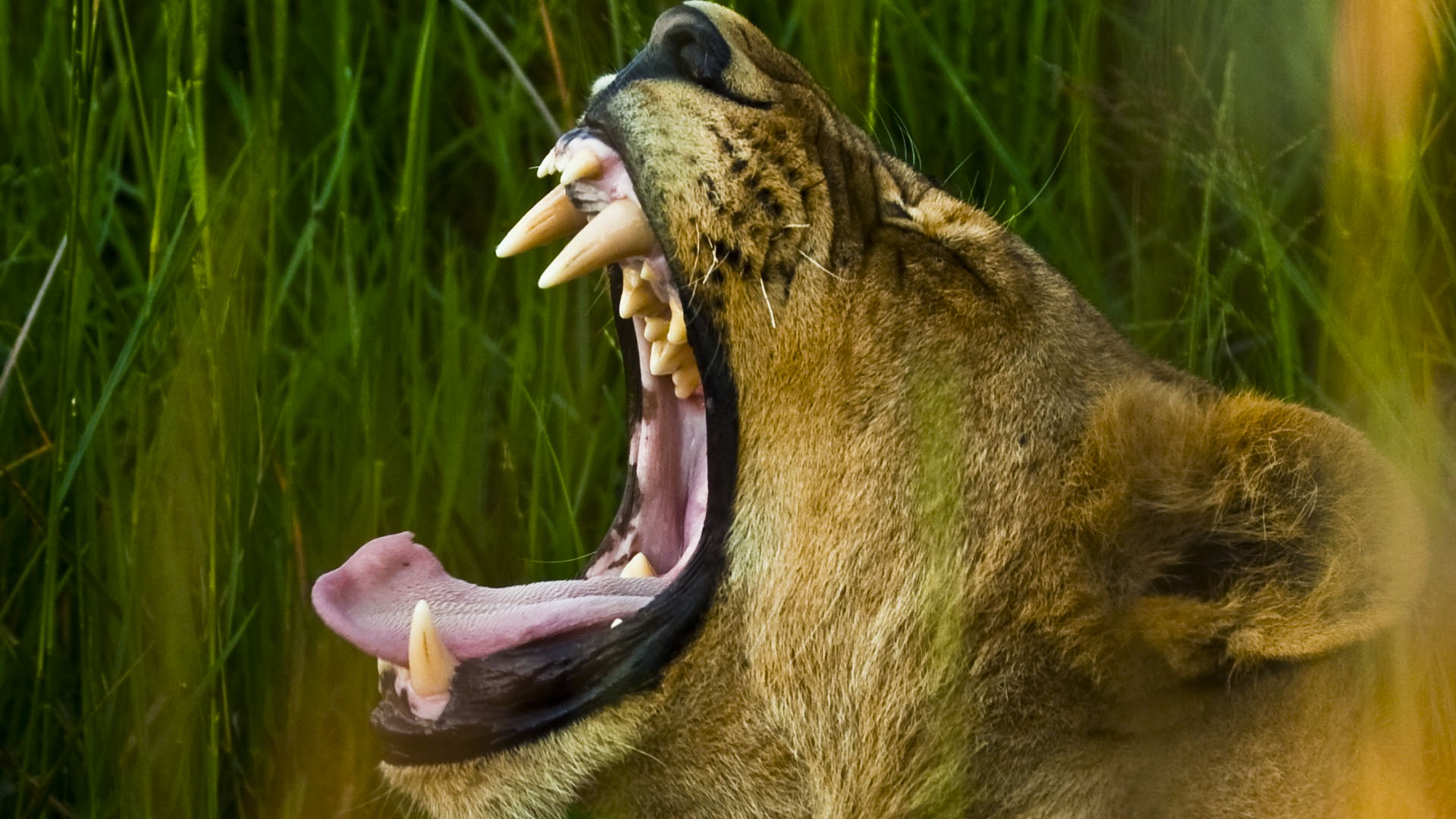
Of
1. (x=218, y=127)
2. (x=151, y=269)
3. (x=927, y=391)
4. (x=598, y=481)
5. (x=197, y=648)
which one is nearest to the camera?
(x=927, y=391)

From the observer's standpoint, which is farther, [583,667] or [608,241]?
[608,241]

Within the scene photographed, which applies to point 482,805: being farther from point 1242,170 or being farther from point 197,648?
point 1242,170

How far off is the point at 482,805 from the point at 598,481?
1081mm

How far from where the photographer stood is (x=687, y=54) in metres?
2.18

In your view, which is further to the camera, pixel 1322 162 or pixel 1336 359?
pixel 1322 162

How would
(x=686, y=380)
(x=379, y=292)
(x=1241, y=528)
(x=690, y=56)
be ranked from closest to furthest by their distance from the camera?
(x=1241, y=528)
(x=690, y=56)
(x=686, y=380)
(x=379, y=292)

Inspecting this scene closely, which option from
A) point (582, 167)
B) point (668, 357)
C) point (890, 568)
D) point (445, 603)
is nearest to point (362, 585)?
point (445, 603)

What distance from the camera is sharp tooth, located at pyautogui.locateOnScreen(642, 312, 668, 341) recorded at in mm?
2361

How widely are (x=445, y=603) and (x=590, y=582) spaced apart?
192 mm

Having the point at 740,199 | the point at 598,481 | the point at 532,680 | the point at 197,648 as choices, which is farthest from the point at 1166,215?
the point at 197,648

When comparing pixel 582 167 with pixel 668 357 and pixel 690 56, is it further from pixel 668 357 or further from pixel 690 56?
pixel 668 357

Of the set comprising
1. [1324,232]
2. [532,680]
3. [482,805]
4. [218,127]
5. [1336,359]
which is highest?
[218,127]

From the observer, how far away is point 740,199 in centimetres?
212

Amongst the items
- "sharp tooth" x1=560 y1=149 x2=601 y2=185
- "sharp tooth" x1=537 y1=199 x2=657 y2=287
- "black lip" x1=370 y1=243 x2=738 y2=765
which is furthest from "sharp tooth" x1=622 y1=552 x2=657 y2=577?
"sharp tooth" x1=560 y1=149 x2=601 y2=185
